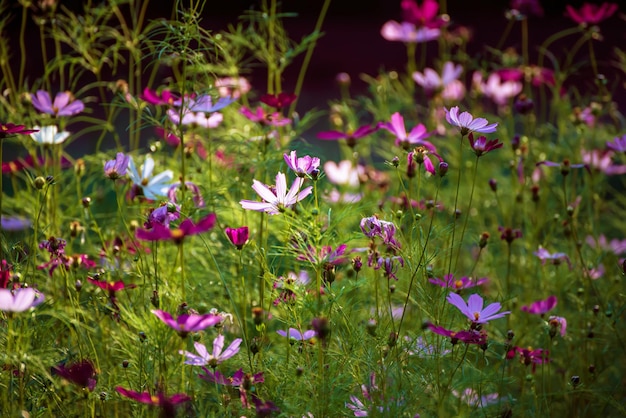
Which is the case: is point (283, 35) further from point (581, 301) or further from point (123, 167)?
point (581, 301)

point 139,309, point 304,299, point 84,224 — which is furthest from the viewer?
point 84,224

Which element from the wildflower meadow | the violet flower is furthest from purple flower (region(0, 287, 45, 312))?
the violet flower

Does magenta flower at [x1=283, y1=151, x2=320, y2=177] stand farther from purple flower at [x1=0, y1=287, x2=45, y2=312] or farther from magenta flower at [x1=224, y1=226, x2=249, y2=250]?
purple flower at [x1=0, y1=287, x2=45, y2=312]

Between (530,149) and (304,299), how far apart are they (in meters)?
0.84

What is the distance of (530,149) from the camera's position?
5.67 feet

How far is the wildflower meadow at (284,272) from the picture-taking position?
40.5 inches

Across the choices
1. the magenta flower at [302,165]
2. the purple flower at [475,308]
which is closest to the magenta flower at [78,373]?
the magenta flower at [302,165]

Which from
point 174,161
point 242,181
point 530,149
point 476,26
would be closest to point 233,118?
point 174,161

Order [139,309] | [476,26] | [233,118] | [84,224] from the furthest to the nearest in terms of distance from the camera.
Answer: [476,26] < [233,118] < [84,224] < [139,309]

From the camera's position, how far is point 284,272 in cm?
145

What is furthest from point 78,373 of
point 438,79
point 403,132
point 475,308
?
point 438,79

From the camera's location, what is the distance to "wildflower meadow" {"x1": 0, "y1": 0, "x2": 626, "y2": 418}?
1029 millimetres

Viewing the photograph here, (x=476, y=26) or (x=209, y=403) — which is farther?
(x=476, y=26)

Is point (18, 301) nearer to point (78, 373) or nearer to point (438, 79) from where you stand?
point (78, 373)
